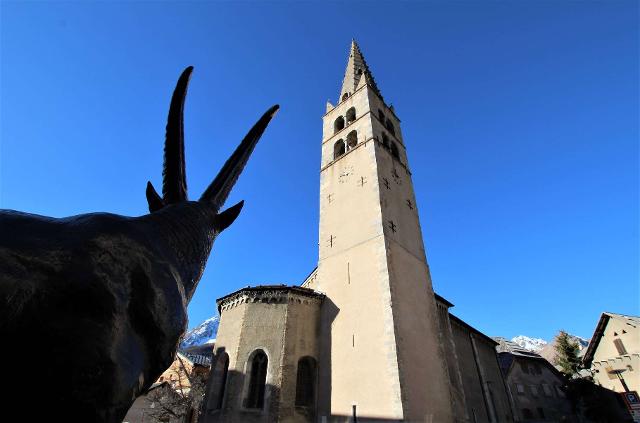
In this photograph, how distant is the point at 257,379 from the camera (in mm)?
15750

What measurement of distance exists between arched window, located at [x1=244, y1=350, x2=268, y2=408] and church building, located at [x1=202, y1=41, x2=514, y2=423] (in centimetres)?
4

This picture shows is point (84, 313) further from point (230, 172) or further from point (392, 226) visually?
point (392, 226)

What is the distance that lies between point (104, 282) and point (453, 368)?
70.7 feet

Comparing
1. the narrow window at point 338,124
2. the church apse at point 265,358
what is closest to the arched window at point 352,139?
the narrow window at point 338,124

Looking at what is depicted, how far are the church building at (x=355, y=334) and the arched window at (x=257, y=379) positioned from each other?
0.14 feet

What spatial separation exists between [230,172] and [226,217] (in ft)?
1.06

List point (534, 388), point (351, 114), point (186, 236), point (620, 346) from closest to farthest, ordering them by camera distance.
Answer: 1. point (186, 236)
2. point (351, 114)
3. point (620, 346)
4. point (534, 388)

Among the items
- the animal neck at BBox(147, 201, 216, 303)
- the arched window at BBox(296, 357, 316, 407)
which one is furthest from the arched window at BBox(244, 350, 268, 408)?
A: the animal neck at BBox(147, 201, 216, 303)

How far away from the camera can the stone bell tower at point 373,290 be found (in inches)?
582

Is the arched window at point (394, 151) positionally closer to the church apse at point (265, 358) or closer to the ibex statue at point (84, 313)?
the church apse at point (265, 358)

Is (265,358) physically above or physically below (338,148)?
below

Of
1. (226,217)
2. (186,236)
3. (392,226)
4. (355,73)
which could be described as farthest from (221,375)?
(355,73)

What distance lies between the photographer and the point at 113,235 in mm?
1296

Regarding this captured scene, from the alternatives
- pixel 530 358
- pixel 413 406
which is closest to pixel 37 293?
pixel 413 406
